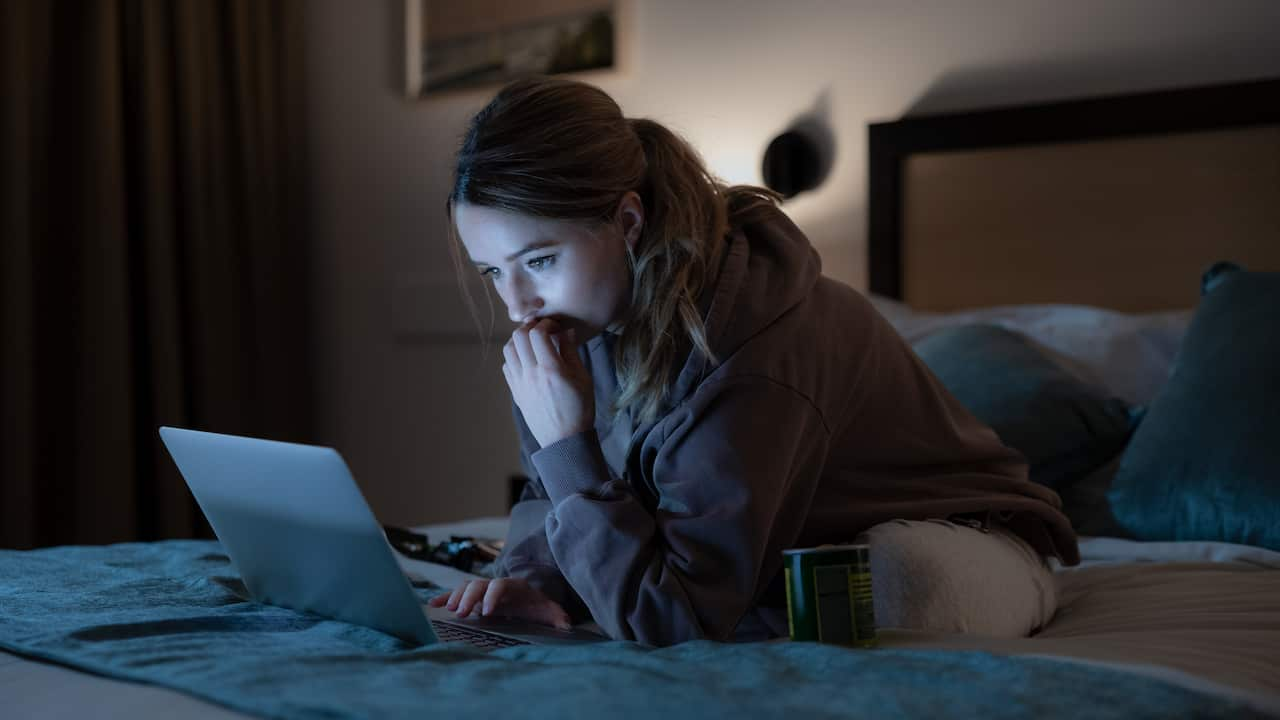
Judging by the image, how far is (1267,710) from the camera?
0.88m

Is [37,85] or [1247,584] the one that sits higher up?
[37,85]

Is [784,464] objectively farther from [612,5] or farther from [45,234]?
[45,234]

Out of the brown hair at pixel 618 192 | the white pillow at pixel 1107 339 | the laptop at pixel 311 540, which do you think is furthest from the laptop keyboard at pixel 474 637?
the white pillow at pixel 1107 339

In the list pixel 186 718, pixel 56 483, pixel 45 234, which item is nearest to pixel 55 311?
pixel 45 234

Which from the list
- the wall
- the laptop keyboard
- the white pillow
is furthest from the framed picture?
the laptop keyboard

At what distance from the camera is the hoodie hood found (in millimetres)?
1245

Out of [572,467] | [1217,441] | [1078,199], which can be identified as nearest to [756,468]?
[572,467]

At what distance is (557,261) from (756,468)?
13.2 inches

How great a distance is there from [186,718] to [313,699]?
12cm

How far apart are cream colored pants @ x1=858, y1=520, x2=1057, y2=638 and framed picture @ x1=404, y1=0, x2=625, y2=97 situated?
212 cm

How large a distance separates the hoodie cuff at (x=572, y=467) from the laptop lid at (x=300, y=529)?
0.22m

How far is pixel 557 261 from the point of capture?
1.29 meters

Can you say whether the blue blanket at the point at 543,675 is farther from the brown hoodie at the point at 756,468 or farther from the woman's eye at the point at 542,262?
the woman's eye at the point at 542,262

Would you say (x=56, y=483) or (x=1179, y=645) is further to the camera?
(x=56, y=483)
